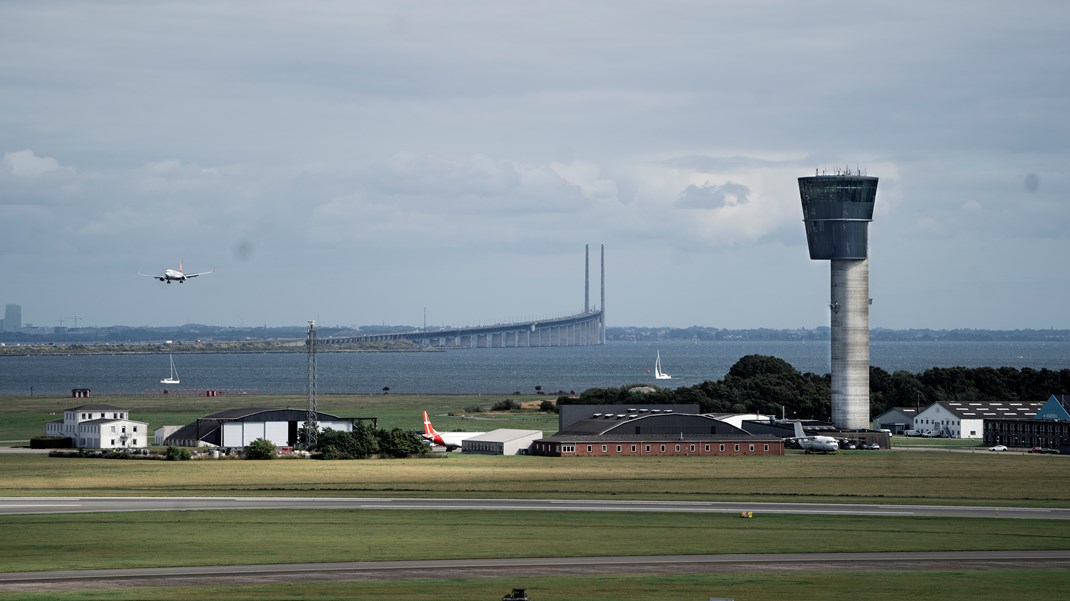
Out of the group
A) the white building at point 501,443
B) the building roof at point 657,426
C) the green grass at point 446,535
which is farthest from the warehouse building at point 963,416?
the green grass at point 446,535

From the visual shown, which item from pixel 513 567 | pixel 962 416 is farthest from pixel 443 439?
pixel 513 567

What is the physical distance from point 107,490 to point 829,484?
5222 centimetres

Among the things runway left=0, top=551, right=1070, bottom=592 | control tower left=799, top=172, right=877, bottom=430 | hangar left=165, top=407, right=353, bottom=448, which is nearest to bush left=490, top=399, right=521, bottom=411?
control tower left=799, top=172, right=877, bottom=430

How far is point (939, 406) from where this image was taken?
162 m

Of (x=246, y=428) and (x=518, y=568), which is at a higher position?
(x=246, y=428)

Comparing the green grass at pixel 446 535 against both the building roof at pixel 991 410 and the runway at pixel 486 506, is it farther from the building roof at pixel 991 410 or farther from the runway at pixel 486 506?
the building roof at pixel 991 410

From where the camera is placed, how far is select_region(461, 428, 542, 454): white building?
419ft

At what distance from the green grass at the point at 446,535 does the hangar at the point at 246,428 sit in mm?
51704

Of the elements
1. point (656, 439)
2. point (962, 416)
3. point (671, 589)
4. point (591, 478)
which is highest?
point (962, 416)

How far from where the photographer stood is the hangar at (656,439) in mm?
125625

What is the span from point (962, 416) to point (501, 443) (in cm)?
6111

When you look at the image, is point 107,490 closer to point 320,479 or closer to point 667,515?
point 320,479

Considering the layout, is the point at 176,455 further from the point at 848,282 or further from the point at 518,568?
the point at 848,282

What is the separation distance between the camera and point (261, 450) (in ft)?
388
